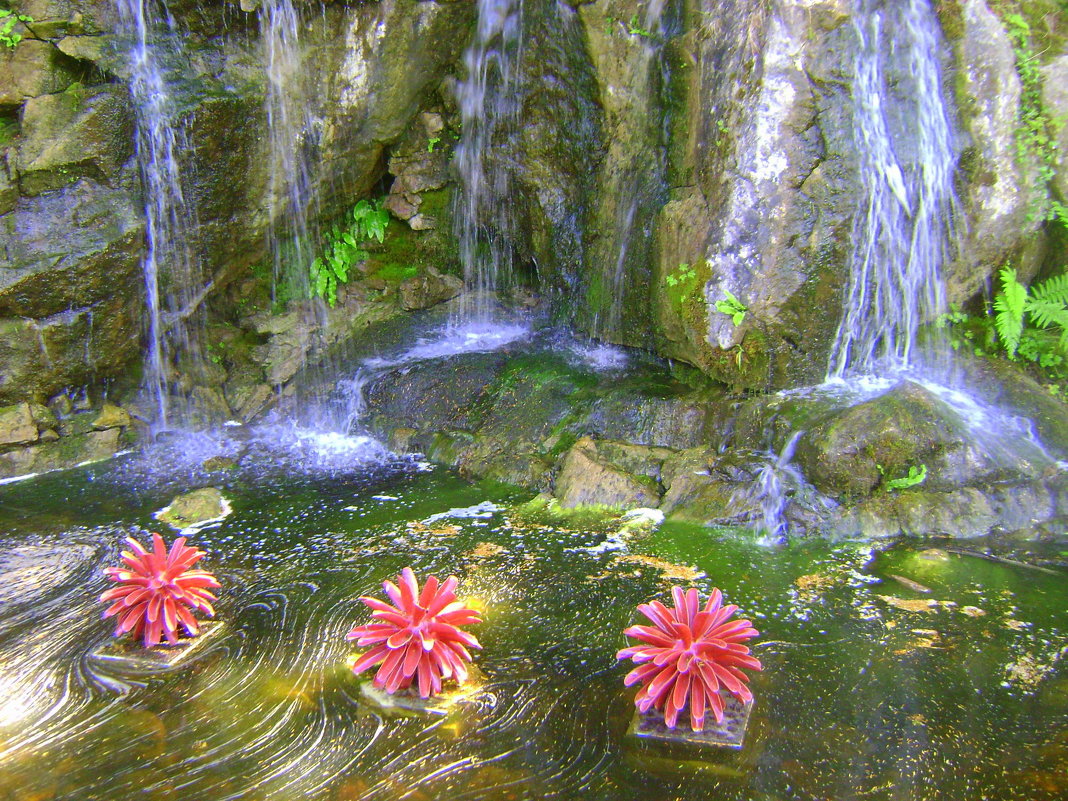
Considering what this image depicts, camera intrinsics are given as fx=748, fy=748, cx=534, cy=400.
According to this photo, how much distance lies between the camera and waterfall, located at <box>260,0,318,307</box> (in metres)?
7.25

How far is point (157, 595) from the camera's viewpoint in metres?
4.02

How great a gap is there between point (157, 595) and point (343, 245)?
5646mm

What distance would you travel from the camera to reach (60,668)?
12.8 feet

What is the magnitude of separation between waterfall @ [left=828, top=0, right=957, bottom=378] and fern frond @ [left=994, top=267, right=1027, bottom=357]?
0.48m

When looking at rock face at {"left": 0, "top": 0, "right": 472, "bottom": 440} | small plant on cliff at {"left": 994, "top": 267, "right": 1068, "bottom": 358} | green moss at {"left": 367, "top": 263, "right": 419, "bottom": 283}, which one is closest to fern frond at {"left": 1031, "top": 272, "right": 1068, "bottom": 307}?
small plant on cliff at {"left": 994, "top": 267, "right": 1068, "bottom": 358}

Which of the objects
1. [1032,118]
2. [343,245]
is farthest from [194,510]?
[1032,118]

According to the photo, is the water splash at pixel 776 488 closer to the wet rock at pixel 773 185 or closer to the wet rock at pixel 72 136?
the wet rock at pixel 773 185

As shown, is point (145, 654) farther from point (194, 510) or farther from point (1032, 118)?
point (1032, 118)

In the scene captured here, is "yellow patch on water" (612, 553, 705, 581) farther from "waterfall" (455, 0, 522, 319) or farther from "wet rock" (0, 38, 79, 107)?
"wet rock" (0, 38, 79, 107)

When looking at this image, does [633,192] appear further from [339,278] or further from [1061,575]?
[1061,575]

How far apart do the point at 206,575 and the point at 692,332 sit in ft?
13.9

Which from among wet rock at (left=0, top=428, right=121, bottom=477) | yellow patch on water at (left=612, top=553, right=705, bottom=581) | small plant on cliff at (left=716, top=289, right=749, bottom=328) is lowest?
wet rock at (left=0, top=428, right=121, bottom=477)

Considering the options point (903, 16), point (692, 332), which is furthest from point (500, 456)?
point (903, 16)

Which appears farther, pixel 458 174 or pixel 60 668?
pixel 458 174
